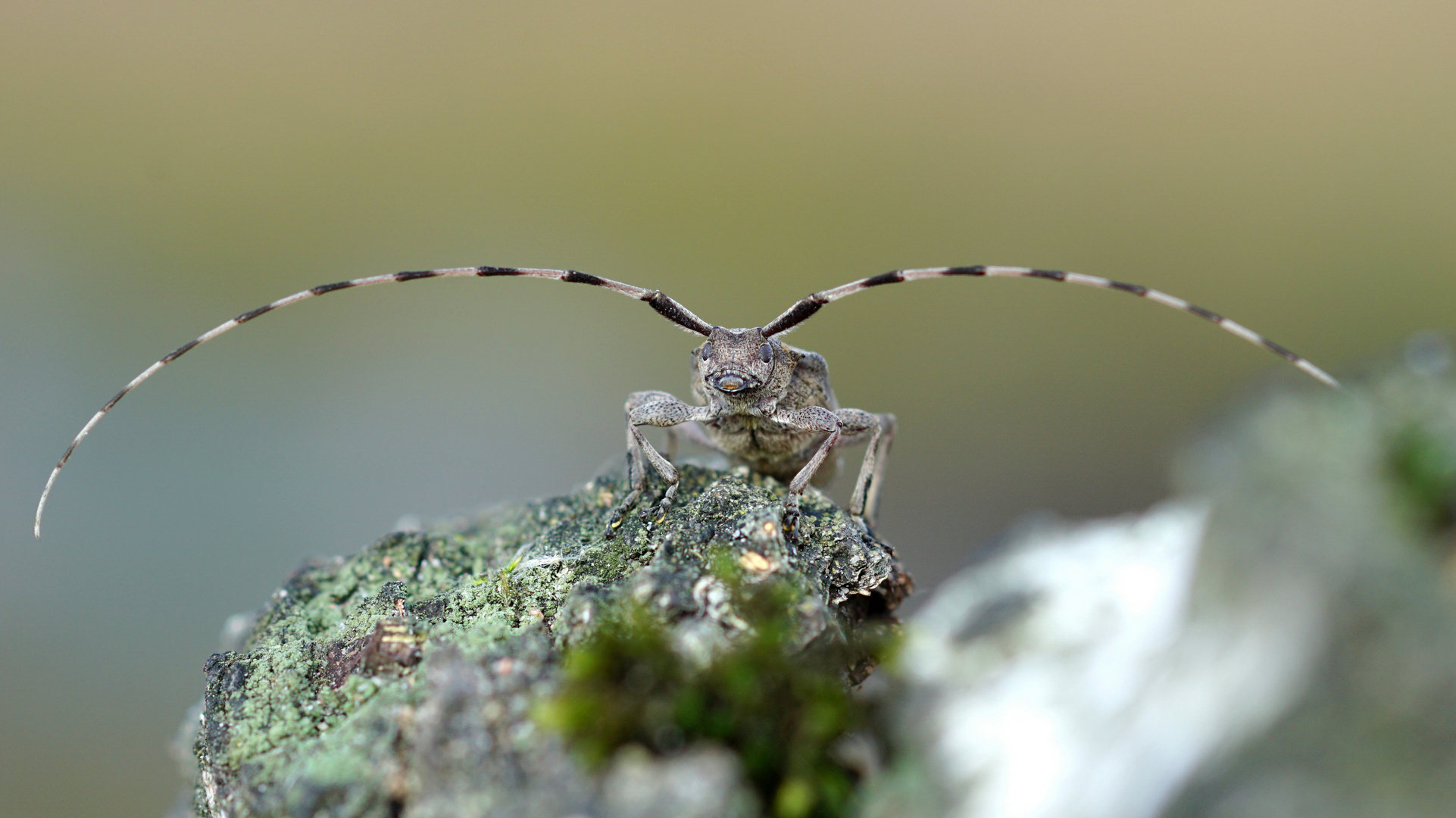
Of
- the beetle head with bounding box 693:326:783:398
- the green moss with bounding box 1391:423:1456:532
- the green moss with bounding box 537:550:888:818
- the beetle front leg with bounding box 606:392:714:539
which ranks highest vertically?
the beetle head with bounding box 693:326:783:398

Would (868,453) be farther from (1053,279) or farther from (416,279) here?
(416,279)

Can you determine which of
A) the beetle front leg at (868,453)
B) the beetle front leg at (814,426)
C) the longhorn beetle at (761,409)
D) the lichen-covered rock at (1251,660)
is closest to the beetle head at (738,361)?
the longhorn beetle at (761,409)

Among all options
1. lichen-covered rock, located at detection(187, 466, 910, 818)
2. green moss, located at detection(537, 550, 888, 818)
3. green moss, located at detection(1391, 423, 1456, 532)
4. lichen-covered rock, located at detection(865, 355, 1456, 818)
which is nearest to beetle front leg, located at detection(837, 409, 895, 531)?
lichen-covered rock, located at detection(187, 466, 910, 818)

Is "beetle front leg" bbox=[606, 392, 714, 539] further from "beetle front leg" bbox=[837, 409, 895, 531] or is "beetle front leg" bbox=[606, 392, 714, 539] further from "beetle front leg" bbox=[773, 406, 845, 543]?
"beetle front leg" bbox=[837, 409, 895, 531]

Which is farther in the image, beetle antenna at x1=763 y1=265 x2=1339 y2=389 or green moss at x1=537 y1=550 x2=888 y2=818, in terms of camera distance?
beetle antenna at x1=763 y1=265 x2=1339 y2=389

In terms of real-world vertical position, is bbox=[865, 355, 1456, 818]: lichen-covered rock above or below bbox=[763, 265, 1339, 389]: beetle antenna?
below

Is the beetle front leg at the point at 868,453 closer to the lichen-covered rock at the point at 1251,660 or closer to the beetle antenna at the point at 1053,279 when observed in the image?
the beetle antenna at the point at 1053,279

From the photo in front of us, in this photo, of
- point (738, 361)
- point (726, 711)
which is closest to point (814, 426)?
point (738, 361)

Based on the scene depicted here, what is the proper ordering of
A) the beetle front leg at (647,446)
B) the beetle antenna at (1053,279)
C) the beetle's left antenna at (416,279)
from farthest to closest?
the beetle front leg at (647,446) → the beetle's left antenna at (416,279) → the beetle antenna at (1053,279)

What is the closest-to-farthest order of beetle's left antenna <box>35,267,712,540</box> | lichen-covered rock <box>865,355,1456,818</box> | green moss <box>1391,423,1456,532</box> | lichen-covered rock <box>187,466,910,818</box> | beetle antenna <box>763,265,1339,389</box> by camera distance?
lichen-covered rock <box>865,355,1456,818</box> < green moss <box>1391,423,1456,532</box> < lichen-covered rock <box>187,466,910,818</box> < beetle antenna <box>763,265,1339,389</box> < beetle's left antenna <box>35,267,712,540</box>
